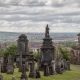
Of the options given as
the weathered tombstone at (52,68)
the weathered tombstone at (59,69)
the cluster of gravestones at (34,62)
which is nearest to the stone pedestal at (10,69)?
the cluster of gravestones at (34,62)

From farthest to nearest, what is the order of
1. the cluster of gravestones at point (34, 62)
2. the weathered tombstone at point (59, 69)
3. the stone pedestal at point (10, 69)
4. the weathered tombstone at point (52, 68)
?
the weathered tombstone at point (59, 69), the weathered tombstone at point (52, 68), the stone pedestal at point (10, 69), the cluster of gravestones at point (34, 62)

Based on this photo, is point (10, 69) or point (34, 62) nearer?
point (34, 62)

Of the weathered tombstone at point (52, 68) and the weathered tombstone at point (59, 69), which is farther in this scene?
the weathered tombstone at point (59, 69)

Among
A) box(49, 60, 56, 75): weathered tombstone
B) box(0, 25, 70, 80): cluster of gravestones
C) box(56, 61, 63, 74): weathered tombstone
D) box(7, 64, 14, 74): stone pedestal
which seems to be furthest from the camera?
box(56, 61, 63, 74): weathered tombstone

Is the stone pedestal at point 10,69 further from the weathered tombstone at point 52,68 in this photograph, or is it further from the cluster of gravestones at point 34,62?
the weathered tombstone at point 52,68

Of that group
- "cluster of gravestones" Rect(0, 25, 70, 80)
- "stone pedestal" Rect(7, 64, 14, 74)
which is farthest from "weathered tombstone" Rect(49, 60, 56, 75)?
"stone pedestal" Rect(7, 64, 14, 74)

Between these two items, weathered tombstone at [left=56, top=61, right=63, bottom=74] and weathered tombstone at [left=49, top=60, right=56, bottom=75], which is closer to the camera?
weathered tombstone at [left=49, top=60, right=56, bottom=75]

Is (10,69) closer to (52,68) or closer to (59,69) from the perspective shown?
(52,68)

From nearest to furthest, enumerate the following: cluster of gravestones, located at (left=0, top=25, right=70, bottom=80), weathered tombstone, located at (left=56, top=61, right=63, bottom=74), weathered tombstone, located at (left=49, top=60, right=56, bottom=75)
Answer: cluster of gravestones, located at (left=0, top=25, right=70, bottom=80) < weathered tombstone, located at (left=49, top=60, right=56, bottom=75) < weathered tombstone, located at (left=56, top=61, right=63, bottom=74)

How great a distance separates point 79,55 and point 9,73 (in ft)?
87.4

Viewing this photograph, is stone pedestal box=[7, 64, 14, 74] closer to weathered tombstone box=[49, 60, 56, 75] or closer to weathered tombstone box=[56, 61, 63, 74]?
weathered tombstone box=[49, 60, 56, 75]

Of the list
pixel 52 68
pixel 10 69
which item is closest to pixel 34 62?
pixel 52 68

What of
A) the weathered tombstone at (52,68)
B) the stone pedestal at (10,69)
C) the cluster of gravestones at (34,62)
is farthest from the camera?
the weathered tombstone at (52,68)

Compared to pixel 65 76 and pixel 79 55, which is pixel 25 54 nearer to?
pixel 65 76
